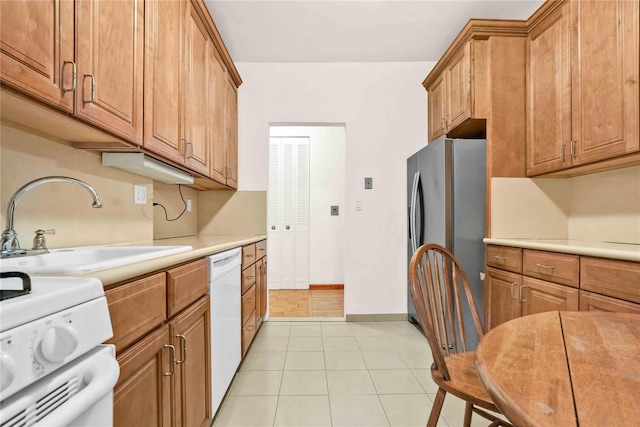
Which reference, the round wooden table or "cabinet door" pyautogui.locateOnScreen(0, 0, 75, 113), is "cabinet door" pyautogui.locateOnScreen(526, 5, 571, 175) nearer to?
the round wooden table

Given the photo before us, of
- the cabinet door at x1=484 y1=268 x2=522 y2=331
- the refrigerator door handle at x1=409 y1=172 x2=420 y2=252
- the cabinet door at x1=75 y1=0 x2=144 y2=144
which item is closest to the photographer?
the cabinet door at x1=75 y1=0 x2=144 y2=144

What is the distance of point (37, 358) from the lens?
49cm

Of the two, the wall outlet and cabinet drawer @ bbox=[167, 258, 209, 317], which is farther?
the wall outlet

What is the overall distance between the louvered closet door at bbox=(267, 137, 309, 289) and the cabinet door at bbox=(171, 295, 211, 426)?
3.13m

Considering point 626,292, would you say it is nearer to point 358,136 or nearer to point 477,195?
point 477,195

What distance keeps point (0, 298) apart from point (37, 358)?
117 millimetres

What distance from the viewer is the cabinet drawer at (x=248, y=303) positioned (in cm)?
210

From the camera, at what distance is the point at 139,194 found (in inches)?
73.2

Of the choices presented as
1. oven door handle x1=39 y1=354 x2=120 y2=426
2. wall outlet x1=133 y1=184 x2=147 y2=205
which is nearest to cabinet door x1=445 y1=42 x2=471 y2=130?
Answer: wall outlet x1=133 y1=184 x2=147 y2=205

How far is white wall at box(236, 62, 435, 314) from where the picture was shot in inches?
125

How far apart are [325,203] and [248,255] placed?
2482 millimetres

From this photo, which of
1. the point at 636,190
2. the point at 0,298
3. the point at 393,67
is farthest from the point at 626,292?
the point at 393,67

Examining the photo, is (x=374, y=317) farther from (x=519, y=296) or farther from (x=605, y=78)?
(x=605, y=78)

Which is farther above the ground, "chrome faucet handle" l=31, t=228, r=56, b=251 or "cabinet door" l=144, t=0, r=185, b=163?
"cabinet door" l=144, t=0, r=185, b=163
